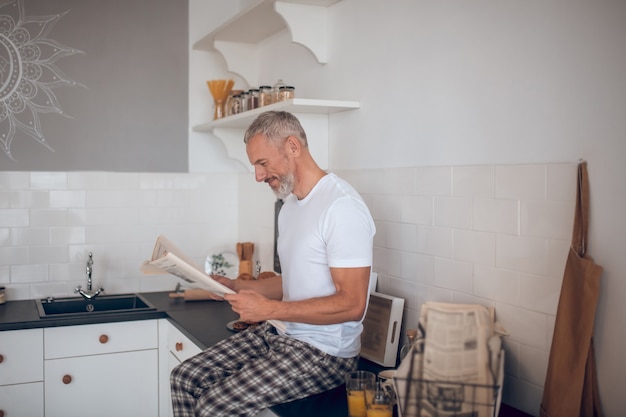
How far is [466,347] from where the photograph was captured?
61.0 inches

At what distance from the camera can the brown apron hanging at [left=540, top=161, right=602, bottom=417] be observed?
1.64 meters

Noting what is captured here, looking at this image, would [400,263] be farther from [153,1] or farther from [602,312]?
[153,1]

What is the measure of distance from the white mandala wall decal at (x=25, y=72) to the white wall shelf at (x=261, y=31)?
0.80m

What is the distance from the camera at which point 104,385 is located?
319cm

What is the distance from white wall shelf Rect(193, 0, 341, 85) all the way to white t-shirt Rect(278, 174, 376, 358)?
925 millimetres

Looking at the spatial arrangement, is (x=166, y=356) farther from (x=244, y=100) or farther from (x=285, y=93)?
(x=285, y=93)

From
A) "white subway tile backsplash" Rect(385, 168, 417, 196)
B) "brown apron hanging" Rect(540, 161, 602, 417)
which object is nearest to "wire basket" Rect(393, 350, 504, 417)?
"brown apron hanging" Rect(540, 161, 602, 417)

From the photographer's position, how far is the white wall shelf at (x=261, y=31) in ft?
9.38

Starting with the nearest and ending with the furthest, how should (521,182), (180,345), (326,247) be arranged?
(521,182) → (326,247) → (180,345)

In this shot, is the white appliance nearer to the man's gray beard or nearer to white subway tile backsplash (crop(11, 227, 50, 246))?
the man's gray beard

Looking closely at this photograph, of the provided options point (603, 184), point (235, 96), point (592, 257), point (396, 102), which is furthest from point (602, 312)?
point (235, 96)

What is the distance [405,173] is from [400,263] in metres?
0.34

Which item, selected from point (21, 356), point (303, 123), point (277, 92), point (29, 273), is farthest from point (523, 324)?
point (29, 273)

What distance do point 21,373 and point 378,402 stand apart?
1.95m
